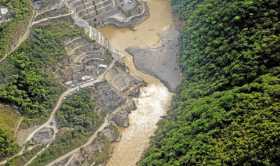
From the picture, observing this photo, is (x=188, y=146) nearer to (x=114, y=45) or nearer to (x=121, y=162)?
(x=121, y=162)

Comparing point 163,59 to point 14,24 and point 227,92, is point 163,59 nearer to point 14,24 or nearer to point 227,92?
point 227,92

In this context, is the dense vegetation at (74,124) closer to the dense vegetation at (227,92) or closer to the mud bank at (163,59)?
the dense vegetation at (227,92)

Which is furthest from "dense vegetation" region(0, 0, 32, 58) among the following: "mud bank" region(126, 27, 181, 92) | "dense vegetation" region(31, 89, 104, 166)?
"mud bank" region(126, 27, 181, 92)

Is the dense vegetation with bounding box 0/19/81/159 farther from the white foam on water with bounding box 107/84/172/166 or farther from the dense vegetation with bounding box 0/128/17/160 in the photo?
the white foam on water with bounding box 107/84/172/166

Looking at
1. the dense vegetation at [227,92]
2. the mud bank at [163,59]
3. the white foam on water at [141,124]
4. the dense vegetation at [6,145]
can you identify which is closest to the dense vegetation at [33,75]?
the dense vegetation at [6,145]

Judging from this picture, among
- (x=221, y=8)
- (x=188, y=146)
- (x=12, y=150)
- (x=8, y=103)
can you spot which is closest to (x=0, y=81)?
(x=8, y=103)

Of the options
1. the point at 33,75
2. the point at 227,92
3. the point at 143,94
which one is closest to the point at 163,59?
the point at 143,94

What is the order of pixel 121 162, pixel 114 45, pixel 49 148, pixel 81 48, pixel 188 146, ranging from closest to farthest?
pixel 188 146 → pixel 49 148 → pixel 121 162 → pixel 81 48 → pixel 114 45
